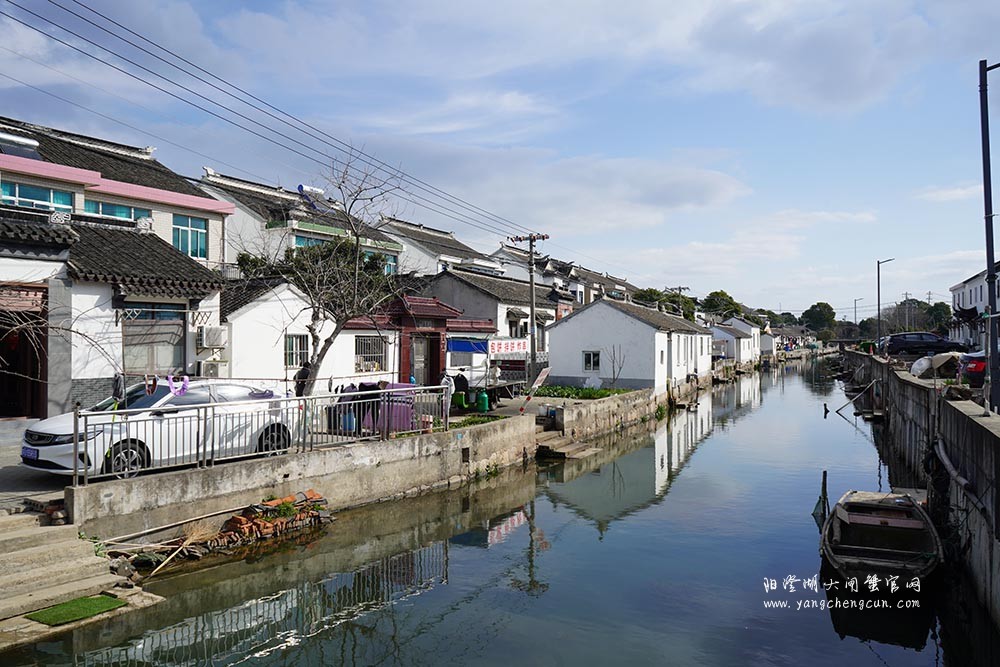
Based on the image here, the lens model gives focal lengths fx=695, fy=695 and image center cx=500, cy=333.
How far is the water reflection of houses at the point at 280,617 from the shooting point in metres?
8.64

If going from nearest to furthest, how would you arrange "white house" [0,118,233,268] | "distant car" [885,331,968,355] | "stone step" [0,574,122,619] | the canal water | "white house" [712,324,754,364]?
"stone step" [0,574,122,619] → the canal water → "white house" [0,118,233,268] → "distant car" [885,331,968,355] → "white house" [712,324,754,364]

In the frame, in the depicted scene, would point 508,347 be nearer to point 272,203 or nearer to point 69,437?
point 272,203

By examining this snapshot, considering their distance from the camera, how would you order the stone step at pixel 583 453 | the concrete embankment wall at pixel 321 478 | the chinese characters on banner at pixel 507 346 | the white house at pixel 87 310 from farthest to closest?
the chinese characters on banner at pixel 507 346 → the stone step at pixel 583 453 → the white house at pixel 87 310 → the concrete embankment wall at pixel 321 478

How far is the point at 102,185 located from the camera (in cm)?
2453

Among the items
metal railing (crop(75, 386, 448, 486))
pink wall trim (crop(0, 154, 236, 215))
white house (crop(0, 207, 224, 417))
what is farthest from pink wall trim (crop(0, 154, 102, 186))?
metal railing (crop(75, 386, 448, 486))

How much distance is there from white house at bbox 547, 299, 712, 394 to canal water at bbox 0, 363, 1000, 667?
55.1ft

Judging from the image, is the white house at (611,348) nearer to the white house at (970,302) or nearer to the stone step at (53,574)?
A: the white house at (970,302)

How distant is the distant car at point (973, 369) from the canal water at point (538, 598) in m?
8.76

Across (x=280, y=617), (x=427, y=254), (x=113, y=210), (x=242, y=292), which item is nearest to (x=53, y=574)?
(x=280, y=617)

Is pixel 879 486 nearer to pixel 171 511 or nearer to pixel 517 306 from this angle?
pixel 171 511

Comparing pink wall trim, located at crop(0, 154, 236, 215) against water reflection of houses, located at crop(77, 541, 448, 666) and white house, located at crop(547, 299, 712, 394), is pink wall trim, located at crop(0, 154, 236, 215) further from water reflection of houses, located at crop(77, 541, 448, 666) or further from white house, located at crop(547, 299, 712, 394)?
white house, located at crop(547, 299, 712, 394)

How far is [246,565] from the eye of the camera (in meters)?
11.6

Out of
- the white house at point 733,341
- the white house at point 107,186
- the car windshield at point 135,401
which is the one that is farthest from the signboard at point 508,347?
the white house at point 733,341

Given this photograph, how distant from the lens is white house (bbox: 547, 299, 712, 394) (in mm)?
35031
